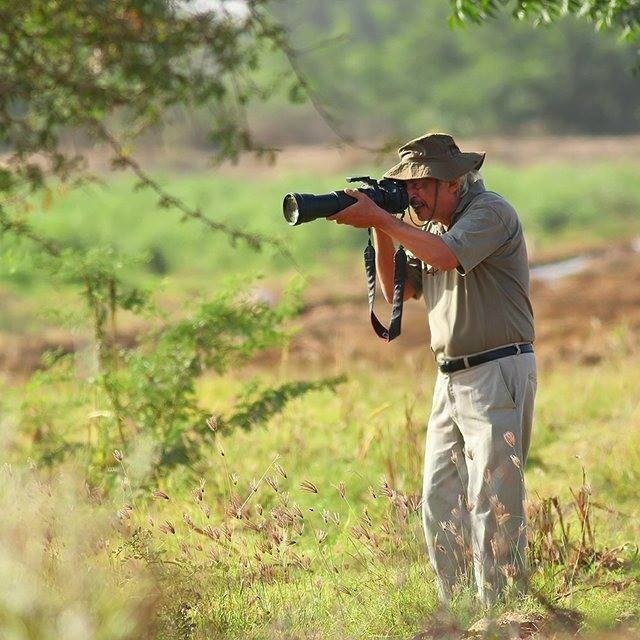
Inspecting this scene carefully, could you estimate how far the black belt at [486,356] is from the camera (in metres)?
4.74

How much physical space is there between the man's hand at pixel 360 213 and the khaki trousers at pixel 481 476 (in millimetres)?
679

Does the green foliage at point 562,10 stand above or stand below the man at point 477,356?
above

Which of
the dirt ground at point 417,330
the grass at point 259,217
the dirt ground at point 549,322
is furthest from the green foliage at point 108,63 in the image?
the grass at point 259,217

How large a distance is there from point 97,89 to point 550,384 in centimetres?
453

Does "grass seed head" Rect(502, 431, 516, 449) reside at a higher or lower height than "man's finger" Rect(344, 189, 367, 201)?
lower

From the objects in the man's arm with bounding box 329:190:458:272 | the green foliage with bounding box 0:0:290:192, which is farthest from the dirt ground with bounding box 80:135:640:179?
the man's arm with bounding box 329:190:458:272

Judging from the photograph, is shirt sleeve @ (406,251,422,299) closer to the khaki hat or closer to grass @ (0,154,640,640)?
the khaki hat

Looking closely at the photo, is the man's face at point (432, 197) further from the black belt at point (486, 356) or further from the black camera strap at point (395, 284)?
the black belt at point (486, 356)

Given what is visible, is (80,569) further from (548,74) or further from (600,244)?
(548,74)

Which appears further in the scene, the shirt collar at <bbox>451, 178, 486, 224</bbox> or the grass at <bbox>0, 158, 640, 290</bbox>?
the grass at <bbox>0, 158, 640, 290</bbox>

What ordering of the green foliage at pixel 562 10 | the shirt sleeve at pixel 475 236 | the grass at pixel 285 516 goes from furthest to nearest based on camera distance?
the green foliage at pixel 562 10
the shirt sleeve at pixel 475 236
the grass at pixel 285 516

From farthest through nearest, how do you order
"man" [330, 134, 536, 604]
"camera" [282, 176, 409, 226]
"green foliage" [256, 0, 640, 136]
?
"green foliage" [256, 0, 640, 136] < "man" [330, 134, 536, 604] < "camera" [282, 176, 409, 226]

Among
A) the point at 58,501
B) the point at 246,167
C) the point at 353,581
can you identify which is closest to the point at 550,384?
the point at 353,581

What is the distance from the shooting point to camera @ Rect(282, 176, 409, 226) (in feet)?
14.3
